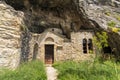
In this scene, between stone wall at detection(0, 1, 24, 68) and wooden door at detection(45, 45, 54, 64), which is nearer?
stone wall at detection(0, 1, 24, 68)

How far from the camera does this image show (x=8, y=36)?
705 cm

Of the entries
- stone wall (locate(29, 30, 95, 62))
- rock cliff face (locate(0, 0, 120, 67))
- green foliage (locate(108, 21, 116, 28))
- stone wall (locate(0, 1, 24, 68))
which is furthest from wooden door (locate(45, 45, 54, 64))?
stone wall (locate(0, 1, 24, 68))

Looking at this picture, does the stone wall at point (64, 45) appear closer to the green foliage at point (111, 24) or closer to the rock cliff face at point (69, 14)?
the rock cliff face at point (69, 14)

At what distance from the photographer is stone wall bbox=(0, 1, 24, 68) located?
685cm

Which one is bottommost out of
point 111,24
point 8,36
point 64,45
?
point 64,45

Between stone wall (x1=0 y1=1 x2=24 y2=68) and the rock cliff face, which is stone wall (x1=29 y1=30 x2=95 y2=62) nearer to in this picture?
the rock cliff face

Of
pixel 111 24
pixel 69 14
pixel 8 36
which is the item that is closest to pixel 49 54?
pixel 69 14

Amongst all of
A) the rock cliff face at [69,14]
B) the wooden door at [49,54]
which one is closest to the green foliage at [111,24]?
the rock cliff face at [69,14]

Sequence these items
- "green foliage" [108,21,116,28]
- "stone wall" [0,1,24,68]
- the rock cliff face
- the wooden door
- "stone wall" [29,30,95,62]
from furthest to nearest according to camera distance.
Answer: the wooden door < "stone wall" [29,30,95,62] < the rock cliff face < "green foliage" [108,21,116,28] < "stone wall" [0,1,24,68]

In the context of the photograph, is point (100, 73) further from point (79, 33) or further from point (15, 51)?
point (79, 33)

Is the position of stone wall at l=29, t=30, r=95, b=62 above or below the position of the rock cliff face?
below

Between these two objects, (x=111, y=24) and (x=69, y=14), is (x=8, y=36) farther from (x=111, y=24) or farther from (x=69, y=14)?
(x=69, y=14)

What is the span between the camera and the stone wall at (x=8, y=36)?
6852mm

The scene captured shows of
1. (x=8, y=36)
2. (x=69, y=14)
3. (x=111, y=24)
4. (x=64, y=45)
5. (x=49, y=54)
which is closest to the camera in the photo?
(x=8, y=36)
